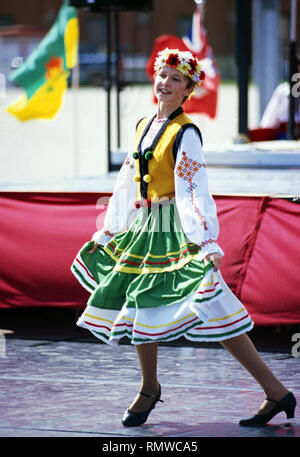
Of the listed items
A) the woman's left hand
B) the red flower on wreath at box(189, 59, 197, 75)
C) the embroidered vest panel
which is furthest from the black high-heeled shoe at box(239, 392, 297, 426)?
the red flower on wreath at box(189, 59, 197, 75)

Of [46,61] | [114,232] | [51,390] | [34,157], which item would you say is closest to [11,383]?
[51,390]

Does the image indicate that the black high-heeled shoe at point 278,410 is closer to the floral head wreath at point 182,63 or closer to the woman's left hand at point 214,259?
the woman's left hand at point 214,259

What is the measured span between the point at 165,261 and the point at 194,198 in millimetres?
318

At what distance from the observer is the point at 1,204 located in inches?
289

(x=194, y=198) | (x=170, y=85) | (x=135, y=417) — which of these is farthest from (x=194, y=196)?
(x=135, y=417)

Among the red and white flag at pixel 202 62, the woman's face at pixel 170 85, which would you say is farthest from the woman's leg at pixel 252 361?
the red and white flag at pixel 202 62

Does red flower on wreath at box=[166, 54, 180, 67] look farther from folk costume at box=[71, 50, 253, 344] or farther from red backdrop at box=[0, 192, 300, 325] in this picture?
red backdrop at box=[0, 192, 300, 325]

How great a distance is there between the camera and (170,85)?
16.1 ft

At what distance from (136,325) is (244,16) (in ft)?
27.5

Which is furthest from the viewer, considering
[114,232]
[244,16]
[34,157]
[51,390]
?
[34,157]

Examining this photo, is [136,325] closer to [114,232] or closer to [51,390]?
[114,232]

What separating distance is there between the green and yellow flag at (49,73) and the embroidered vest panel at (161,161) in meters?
7.68

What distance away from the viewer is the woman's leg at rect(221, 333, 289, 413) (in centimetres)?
472

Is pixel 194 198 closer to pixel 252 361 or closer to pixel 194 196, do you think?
pixel 194 196
